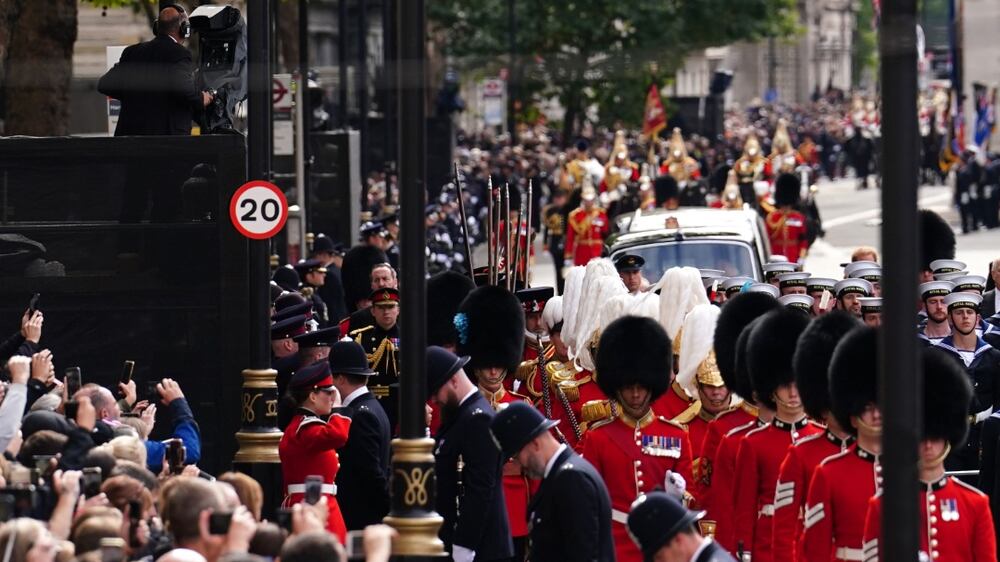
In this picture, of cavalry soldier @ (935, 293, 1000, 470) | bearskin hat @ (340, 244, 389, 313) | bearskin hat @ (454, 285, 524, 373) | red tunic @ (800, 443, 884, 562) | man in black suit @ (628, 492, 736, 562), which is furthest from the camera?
bearskin hat @ (340, 244, 389, 313)

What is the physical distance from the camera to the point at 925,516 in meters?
8.40

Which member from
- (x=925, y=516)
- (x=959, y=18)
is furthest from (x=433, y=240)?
(x=959, y=18)

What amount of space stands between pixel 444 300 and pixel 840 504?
543cm

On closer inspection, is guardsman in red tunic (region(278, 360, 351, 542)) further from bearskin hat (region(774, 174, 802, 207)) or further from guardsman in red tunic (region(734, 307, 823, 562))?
bearskin hat (region(774, 174, 802, 207))

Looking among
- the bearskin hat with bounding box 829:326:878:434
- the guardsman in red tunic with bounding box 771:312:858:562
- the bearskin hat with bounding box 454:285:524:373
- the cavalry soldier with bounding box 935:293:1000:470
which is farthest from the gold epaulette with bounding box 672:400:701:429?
the bearskin hat with bounding box 829:326:878:434

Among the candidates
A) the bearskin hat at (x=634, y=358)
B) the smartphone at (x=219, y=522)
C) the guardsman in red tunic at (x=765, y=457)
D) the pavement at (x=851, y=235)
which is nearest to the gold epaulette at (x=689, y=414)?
the bearskin hat at (x=634, y=358)

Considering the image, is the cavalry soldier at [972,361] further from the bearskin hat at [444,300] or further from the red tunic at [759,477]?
the bearskin hat at [444,300]

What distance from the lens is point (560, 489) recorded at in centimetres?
860

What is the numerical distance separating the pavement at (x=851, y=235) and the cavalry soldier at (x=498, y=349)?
1107 centimetres

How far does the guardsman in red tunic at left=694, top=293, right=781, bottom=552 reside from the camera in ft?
33.7

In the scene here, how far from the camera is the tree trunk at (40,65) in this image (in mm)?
21359

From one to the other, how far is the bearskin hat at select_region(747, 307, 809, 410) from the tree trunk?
1200 cm

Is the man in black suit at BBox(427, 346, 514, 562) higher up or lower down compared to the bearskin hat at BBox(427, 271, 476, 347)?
lower down

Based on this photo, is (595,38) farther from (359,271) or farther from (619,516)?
(619,516)
